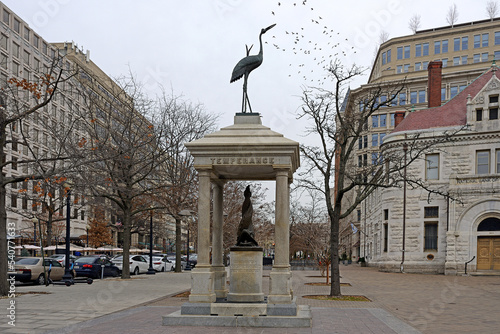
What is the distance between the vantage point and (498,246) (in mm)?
40312

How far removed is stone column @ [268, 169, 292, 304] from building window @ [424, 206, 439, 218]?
3368 centimetres

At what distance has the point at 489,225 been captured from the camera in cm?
4075

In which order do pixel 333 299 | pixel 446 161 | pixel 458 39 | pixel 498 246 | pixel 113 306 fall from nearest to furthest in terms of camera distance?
pixel 113 306 < pixel 333 299 < pixel 498 246 < pixel 446 161 < pixel 458 39

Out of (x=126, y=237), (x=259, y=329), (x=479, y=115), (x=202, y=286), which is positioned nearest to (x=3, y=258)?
(x=202, y=286)

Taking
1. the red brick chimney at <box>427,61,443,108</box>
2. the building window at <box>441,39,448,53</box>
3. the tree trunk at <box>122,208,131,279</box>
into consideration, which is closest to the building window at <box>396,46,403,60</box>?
the building window at <box>441,39,448,53</box>

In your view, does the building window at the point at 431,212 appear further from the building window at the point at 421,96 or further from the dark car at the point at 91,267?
the building window at the point at 421,96

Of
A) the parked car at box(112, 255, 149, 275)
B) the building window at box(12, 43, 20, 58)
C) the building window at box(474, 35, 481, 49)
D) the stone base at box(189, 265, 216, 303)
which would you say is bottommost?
the parked car at box(112, 255, 149, 275)

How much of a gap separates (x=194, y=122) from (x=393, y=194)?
1987 cm

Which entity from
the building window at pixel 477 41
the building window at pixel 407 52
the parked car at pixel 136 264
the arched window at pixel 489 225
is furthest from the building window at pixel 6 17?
the building window at pixel 477 41

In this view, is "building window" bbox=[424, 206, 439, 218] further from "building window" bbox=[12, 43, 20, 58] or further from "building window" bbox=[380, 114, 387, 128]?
"building window" bbox=[12, 43, 20, 58]

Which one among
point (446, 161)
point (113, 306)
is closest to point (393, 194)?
point (446, 161)

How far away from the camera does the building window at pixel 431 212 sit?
Answer: 4428 cm

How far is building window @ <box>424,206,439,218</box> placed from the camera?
44.3m

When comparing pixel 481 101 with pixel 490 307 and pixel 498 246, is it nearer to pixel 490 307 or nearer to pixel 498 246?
pixel 498 246
